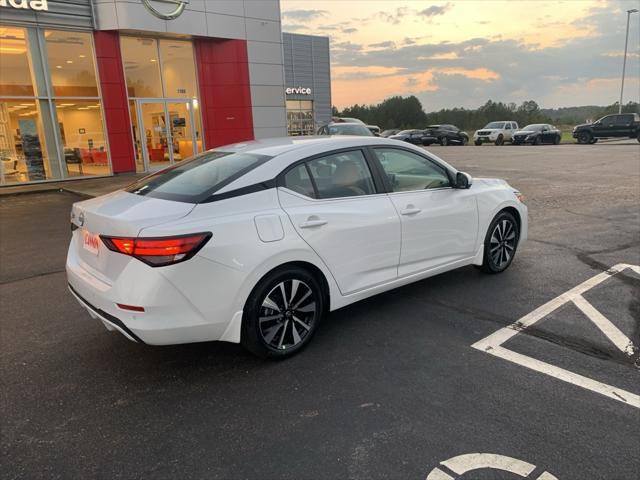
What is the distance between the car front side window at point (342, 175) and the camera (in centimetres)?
389

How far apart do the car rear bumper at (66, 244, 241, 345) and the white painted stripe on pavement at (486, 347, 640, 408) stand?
2062 mm

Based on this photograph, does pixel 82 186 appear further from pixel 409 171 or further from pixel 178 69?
pixel 409 171

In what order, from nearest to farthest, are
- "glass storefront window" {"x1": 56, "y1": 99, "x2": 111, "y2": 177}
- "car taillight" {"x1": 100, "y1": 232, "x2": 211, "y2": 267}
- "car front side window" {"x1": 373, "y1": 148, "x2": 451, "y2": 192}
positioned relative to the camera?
"car taillight" {"x1": 100, "y1": 232, "x2": 211, "y2": 267} → "car front side window" {"x1": 373, "y1": 148, "x2": 451, "y2": 192} → "glass storefront window" {"x1": 56, "y1": 99, "x2": 111, "y2": 177}

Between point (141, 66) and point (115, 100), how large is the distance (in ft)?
5.92

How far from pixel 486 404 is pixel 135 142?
1751cm

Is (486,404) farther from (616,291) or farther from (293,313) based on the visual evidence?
(616,291)

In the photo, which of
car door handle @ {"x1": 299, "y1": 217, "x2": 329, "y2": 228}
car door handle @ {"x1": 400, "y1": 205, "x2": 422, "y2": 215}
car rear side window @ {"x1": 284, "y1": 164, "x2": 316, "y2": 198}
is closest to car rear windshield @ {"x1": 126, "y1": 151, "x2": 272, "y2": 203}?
car rear side window @ {"x1": 284, "y1": 164, "x2": 316, "y2": 198}

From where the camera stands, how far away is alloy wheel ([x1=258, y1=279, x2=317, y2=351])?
11.5 feet

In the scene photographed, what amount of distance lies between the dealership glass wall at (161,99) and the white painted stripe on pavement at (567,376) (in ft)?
55.9

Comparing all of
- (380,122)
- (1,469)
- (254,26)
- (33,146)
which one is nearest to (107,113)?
(33,146)

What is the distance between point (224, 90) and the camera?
19.2m

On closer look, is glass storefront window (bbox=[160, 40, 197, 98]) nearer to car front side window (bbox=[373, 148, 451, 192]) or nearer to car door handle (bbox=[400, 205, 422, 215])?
car front side window (bbox=[373, 148, 451, 192])

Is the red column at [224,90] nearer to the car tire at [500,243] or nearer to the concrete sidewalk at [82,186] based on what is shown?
the concrete sidewalk at [82,186]

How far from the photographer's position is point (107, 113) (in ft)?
55.2
